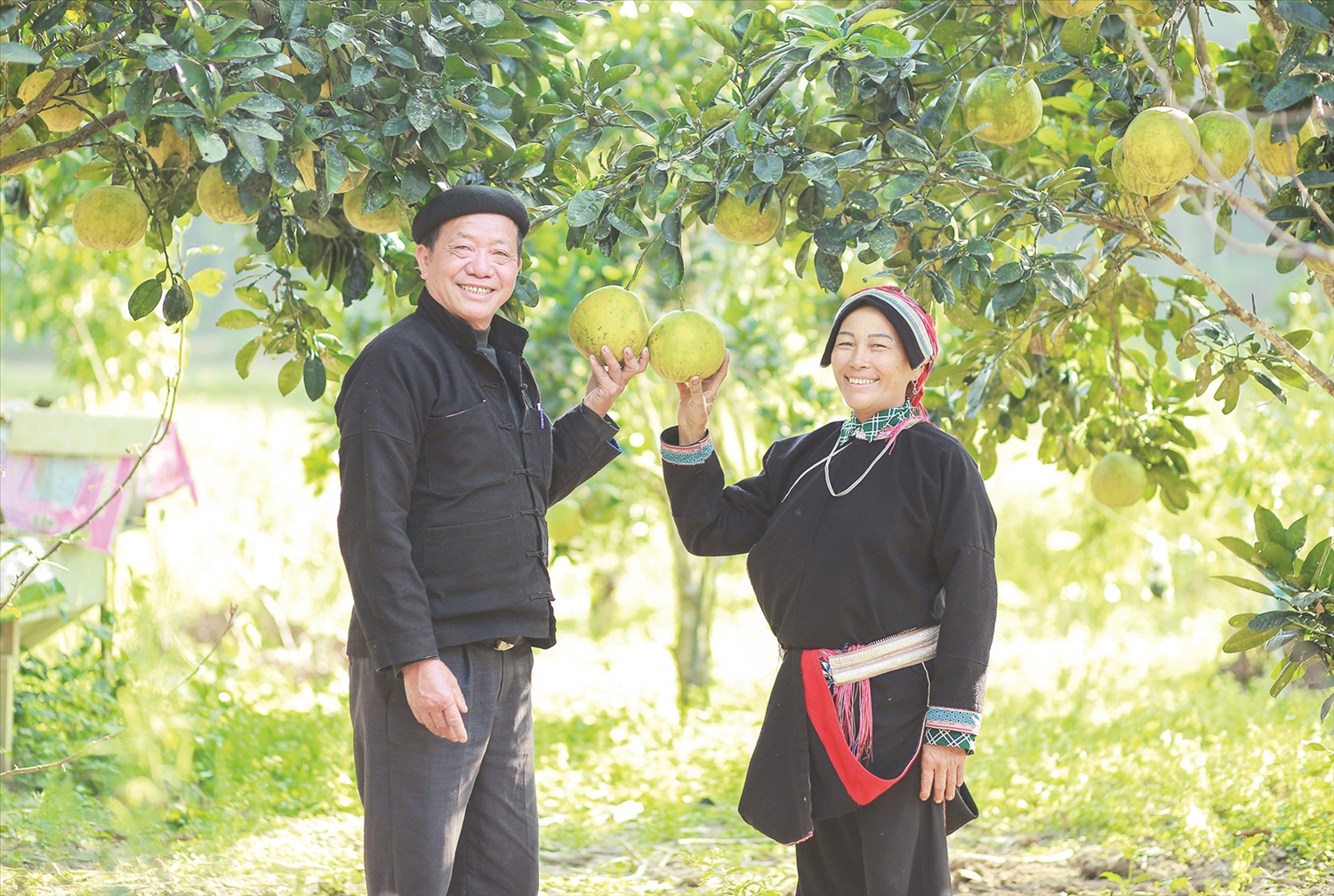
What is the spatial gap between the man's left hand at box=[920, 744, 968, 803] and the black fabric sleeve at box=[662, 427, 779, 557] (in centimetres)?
51

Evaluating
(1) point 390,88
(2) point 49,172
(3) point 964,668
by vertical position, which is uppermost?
(2) point 49,172

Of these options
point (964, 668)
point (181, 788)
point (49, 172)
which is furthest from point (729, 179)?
point (49, 172)

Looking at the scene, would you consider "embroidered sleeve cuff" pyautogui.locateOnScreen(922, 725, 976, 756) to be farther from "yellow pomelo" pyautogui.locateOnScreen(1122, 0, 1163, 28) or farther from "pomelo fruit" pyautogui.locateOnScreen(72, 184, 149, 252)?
"pomelo fruit" pyautogui.locateOnScreen(72, 184, 149, 252)

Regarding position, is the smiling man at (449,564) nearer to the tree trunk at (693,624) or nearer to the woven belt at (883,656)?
the woven belt at (883,656)

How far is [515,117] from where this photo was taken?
254cm

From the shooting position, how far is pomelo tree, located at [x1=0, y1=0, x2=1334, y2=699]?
6.57ft

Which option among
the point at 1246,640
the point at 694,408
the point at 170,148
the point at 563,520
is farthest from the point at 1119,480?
the point at 170,148

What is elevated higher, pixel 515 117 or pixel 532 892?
pixel 515 117

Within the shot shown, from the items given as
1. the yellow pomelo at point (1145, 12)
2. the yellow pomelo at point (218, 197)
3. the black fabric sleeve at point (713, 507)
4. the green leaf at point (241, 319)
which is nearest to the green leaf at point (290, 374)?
the green leaf at point (241, 319)

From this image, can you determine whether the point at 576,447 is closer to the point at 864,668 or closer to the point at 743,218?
the point at 743,218

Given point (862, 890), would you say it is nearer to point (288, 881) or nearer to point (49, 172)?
point (288, 881)

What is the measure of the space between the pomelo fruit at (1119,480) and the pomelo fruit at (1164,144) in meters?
1.01

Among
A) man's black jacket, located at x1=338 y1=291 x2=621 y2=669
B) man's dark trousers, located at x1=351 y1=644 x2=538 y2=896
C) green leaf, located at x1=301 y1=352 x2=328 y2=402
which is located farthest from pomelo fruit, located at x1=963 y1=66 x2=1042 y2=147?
green leaf, located at x1=301 y1=352 x2=328 y2=402

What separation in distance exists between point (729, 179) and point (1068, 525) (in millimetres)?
6102
